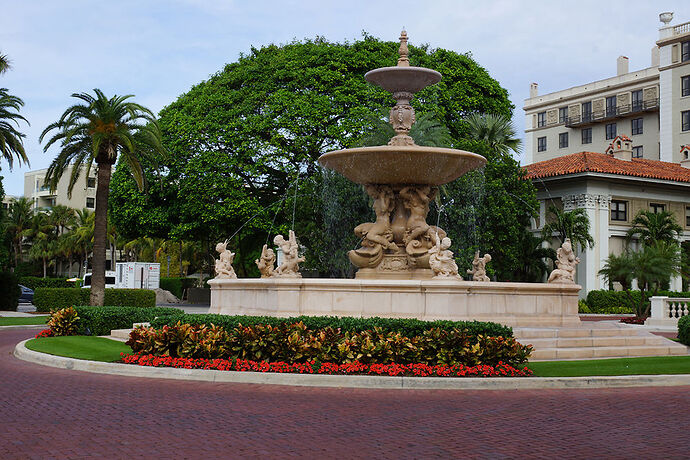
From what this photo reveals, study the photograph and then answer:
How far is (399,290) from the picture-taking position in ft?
52.4

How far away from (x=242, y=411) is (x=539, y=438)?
3713 mm

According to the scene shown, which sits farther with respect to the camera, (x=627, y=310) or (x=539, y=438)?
(x=627, y=310)

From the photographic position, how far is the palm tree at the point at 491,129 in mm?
41094

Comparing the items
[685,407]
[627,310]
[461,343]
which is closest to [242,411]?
[461,343]

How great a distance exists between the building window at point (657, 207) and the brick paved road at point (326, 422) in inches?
1574

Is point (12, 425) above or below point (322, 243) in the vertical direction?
below

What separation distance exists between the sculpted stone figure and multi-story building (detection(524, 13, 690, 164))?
43.5m

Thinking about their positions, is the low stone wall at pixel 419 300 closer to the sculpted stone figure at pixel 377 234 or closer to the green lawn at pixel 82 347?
the sculpted stone figure at pixel 377 234

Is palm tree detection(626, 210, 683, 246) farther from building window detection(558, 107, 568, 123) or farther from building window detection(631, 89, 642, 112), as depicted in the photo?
building window detection(558, 107, 568, 123)

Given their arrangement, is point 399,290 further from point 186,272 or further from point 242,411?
point 186,272

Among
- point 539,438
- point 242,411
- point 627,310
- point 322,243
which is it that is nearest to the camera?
point 539,438

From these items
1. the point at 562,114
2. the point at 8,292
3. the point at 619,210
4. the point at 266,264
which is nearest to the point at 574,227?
the point at 619,210

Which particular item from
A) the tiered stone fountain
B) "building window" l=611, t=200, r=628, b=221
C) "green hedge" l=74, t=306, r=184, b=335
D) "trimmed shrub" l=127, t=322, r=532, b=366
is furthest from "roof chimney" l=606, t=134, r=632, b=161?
"trimmed shrub" l=127, t=322, r=532, b=366

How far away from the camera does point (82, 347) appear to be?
17.1 m
